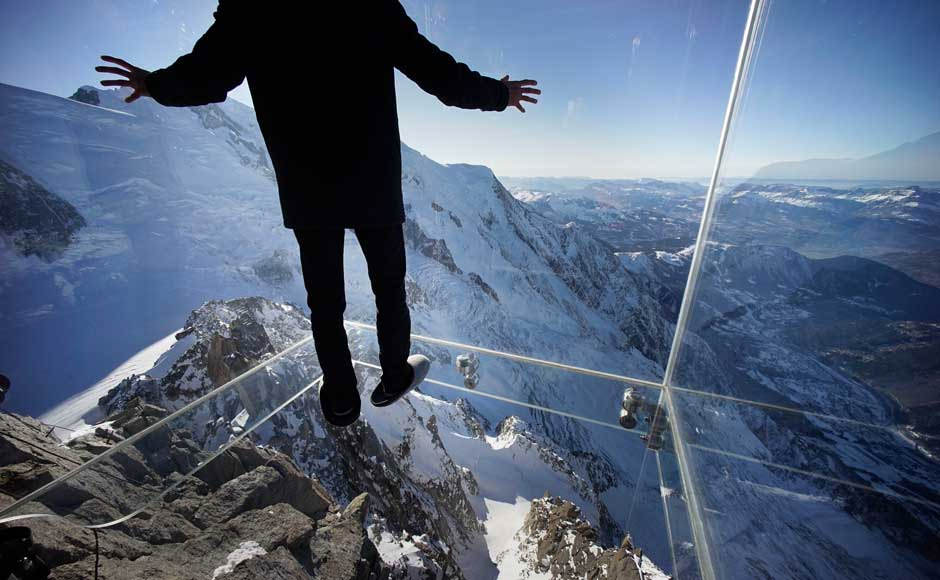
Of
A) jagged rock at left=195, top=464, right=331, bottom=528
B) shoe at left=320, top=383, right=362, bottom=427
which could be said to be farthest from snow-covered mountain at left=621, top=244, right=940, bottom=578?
jagged rock at left=195, top=464, right=331, bottom=528

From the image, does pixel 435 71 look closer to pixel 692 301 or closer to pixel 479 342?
pixel 692 301

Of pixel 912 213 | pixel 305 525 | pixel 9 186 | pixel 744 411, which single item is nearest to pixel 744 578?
pixel 744 411

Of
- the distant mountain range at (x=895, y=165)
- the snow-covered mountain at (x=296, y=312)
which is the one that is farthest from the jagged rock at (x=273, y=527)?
the distant mountain range at (x=895, y=165)

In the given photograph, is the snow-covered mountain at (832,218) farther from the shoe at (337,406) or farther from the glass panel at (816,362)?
the shoe at (337,406)

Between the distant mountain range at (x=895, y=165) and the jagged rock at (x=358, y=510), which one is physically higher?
the distant mountain range at (x=895, y=165)

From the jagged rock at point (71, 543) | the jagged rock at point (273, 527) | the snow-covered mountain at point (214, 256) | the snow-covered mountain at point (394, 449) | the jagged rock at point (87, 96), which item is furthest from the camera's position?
the jagged rock at point (87, 96)

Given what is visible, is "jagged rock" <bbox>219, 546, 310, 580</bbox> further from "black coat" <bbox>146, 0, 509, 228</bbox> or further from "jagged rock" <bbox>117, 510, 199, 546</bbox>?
"black coat" <bbox>146, 0, 509, 228</bbox>

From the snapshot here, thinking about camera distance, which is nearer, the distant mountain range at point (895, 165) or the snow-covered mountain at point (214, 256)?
A: the distant mountain range at point (895, 165)

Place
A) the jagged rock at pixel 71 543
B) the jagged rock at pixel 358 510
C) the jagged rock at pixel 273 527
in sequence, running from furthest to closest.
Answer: the jagged rock at pixel 358 510 → the jagged rock at pixel 273 527 → the jagged rock at pixel 71 543
